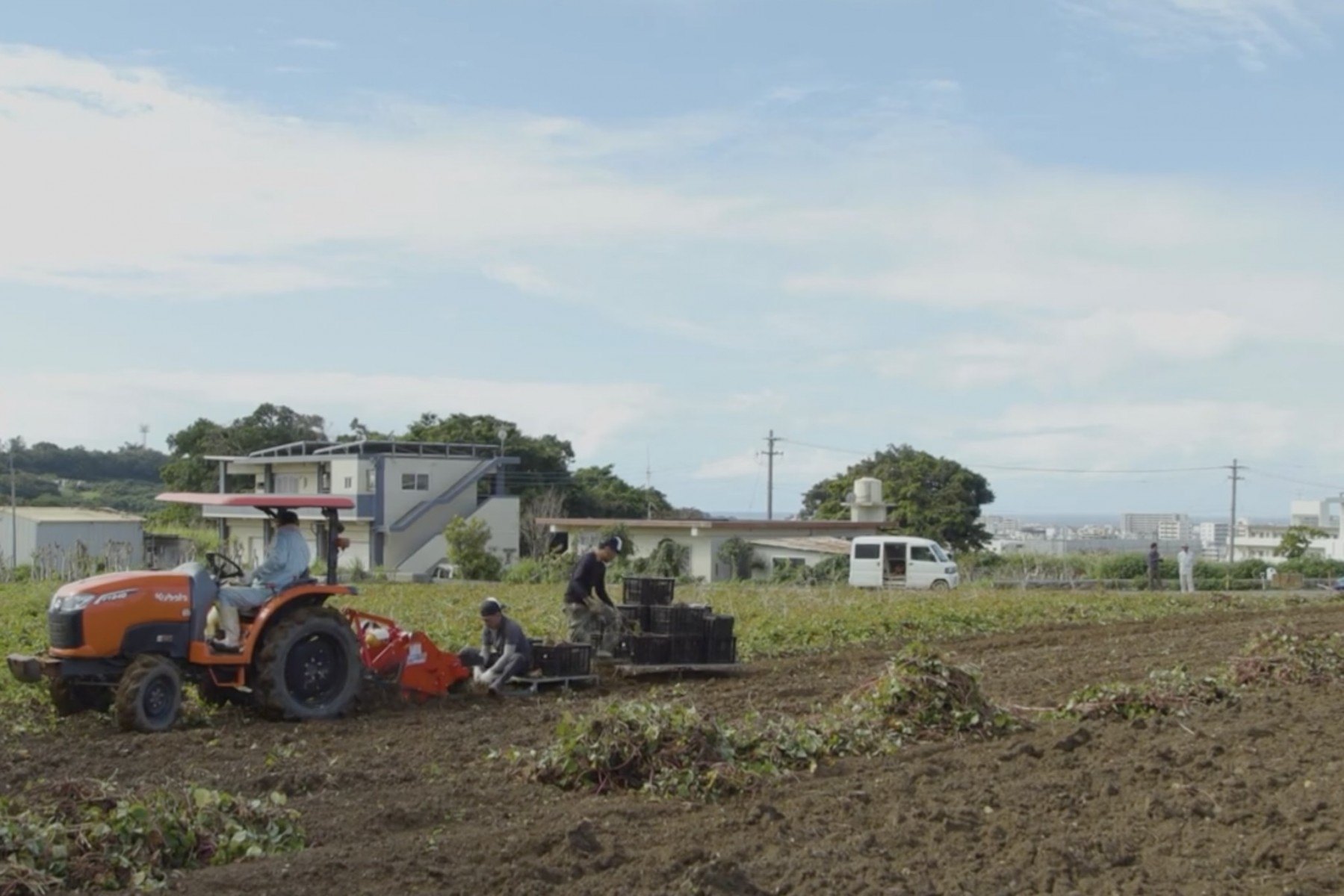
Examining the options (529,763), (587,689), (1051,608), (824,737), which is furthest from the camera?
(1051,608)

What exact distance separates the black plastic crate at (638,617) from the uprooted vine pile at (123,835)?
23.2 ft

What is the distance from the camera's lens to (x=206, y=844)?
6.77m

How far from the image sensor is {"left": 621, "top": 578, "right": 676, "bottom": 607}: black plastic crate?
14.5m

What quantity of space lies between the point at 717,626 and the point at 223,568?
16.5 feet

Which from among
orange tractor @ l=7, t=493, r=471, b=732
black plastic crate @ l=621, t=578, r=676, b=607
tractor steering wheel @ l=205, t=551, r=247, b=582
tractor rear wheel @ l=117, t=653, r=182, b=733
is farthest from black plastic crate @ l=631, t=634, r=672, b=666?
tractor rear wheel @ l=117, t=653, r=182, b=733

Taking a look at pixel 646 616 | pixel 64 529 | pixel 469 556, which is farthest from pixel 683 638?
pixel 64 529

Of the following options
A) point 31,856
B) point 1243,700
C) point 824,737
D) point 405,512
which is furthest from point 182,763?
point 405,512

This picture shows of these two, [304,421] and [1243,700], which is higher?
[304,421]

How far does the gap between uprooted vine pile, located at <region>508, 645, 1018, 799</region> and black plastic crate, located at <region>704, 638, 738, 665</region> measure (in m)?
3.85

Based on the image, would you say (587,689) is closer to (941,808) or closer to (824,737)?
(824,737)

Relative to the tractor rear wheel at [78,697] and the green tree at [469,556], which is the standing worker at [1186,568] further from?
the tractor rear wheel at [78,697]

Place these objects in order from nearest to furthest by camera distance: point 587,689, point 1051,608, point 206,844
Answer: point 206,844
point 587,689
point 1051,608

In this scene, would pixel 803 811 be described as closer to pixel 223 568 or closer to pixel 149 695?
pixel 149 695

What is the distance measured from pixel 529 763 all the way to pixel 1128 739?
13.7ft
